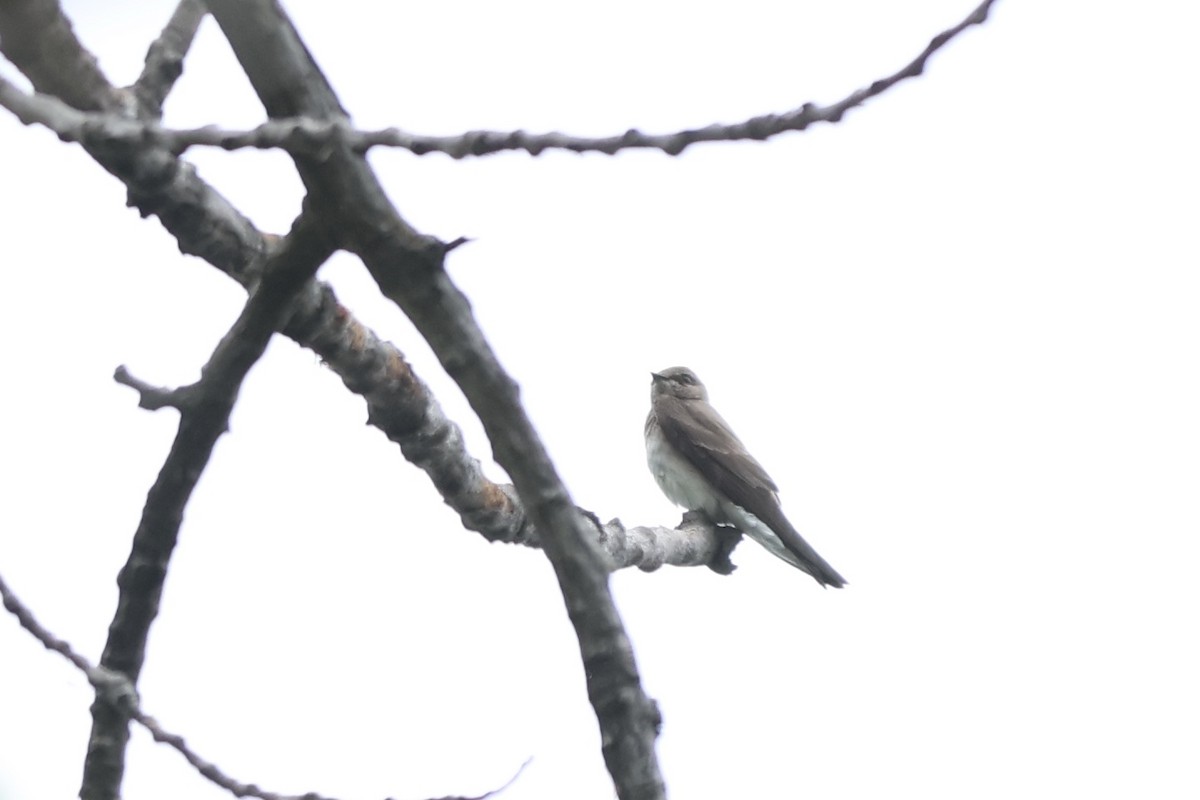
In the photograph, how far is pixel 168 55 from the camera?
10.2ft

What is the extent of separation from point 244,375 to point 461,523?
164 cm

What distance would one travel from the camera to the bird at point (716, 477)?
876 centimetres

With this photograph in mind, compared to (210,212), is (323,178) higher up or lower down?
lower down

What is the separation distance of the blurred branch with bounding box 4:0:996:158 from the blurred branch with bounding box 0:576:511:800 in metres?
1.12

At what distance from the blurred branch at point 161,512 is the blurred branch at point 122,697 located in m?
0.14

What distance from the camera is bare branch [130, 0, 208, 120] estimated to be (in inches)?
119

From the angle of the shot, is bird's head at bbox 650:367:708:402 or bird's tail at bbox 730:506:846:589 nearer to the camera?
bird's tail at bbox 730:506:846:589

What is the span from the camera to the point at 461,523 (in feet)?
13.5

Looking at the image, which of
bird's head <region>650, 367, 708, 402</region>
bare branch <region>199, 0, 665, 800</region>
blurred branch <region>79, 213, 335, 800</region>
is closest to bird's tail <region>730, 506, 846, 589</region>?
bird's head <region>650, 367, 708, 402</region>

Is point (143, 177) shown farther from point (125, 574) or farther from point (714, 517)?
point (714, 517)

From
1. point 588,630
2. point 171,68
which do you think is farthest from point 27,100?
point 171,68

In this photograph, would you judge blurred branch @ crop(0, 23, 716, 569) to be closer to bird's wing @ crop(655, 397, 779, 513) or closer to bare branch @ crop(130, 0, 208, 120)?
bare branch @ crop(130, 0, 208, 120)

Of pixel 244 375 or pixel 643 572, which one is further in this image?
pixel 643 572

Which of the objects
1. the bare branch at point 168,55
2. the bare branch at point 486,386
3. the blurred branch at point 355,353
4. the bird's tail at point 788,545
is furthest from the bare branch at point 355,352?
the bird's tail at point 788,545
